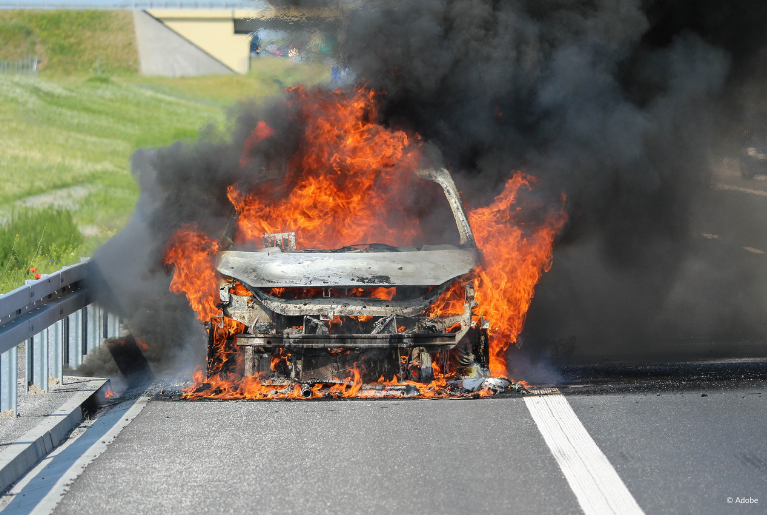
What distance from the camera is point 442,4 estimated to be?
12.4 meters

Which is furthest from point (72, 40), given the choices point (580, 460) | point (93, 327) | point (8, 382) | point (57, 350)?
point (580, 460)

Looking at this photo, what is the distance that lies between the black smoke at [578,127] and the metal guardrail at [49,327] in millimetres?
1558

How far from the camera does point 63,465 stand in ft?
17.7

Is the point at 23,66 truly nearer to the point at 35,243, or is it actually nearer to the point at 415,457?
the point at 35,243

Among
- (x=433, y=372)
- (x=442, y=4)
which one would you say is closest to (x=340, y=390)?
(x=433, y=372)

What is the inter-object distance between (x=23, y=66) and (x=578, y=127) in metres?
50.8

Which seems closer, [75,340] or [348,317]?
[348,317]

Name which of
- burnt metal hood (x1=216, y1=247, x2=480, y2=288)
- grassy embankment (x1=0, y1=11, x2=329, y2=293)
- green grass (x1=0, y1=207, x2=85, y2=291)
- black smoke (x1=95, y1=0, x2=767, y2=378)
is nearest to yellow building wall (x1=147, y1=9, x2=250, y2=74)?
grassy embankment (x1=0, y1=11, x2=329, y2=293)

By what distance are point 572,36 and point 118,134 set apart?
32.3 m

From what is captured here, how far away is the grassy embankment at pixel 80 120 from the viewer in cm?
1502

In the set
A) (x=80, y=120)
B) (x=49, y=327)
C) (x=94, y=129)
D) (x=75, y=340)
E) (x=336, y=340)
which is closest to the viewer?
(x=336, y=340)

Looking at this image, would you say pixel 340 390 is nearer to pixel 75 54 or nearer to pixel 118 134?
pixel 118 134

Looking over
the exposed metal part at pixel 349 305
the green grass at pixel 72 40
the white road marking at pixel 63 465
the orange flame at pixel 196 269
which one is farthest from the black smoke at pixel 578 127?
the green grass at pixel 72 40

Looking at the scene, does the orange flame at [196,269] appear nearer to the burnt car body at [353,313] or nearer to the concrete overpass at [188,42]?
the burnt car body at [353,313]
